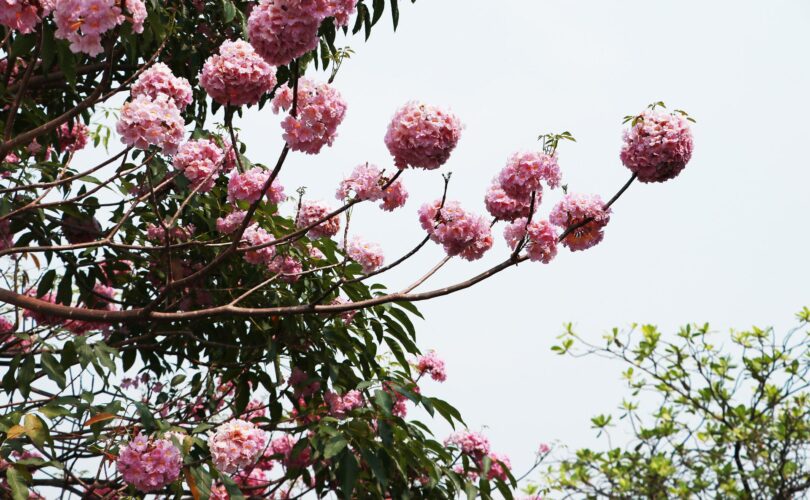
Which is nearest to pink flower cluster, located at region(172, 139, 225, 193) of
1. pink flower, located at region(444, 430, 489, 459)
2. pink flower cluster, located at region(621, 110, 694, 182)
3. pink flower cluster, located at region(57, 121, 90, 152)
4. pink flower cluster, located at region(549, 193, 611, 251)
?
pink flower cluster, located at region(549, 193, 611, 251)

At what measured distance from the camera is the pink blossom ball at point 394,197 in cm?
333

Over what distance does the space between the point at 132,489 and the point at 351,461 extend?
0.78 meters

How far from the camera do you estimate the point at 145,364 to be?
4.59m

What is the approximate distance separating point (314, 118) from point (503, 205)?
0.77 m

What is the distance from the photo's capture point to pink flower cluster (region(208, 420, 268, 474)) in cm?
317

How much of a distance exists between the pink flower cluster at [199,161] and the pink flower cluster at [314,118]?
0.58 m

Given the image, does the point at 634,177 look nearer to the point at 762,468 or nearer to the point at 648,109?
the point at 648,109

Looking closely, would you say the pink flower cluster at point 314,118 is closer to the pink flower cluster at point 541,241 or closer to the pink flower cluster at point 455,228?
the pink flower cluster at point 455,228

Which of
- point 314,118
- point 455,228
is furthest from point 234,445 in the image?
point 314,118

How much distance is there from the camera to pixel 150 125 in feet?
9.30

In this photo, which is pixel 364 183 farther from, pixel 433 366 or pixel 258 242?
pixel 433 366

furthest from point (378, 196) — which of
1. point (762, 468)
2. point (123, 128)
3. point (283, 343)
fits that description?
point (762, 468)

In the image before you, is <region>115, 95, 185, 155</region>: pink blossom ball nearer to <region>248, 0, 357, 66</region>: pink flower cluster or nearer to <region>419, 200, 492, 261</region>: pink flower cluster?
<region>248, 0, 357, 66</region>: pink flower cluster

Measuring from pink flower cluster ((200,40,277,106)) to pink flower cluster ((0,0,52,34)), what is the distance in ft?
1.74
